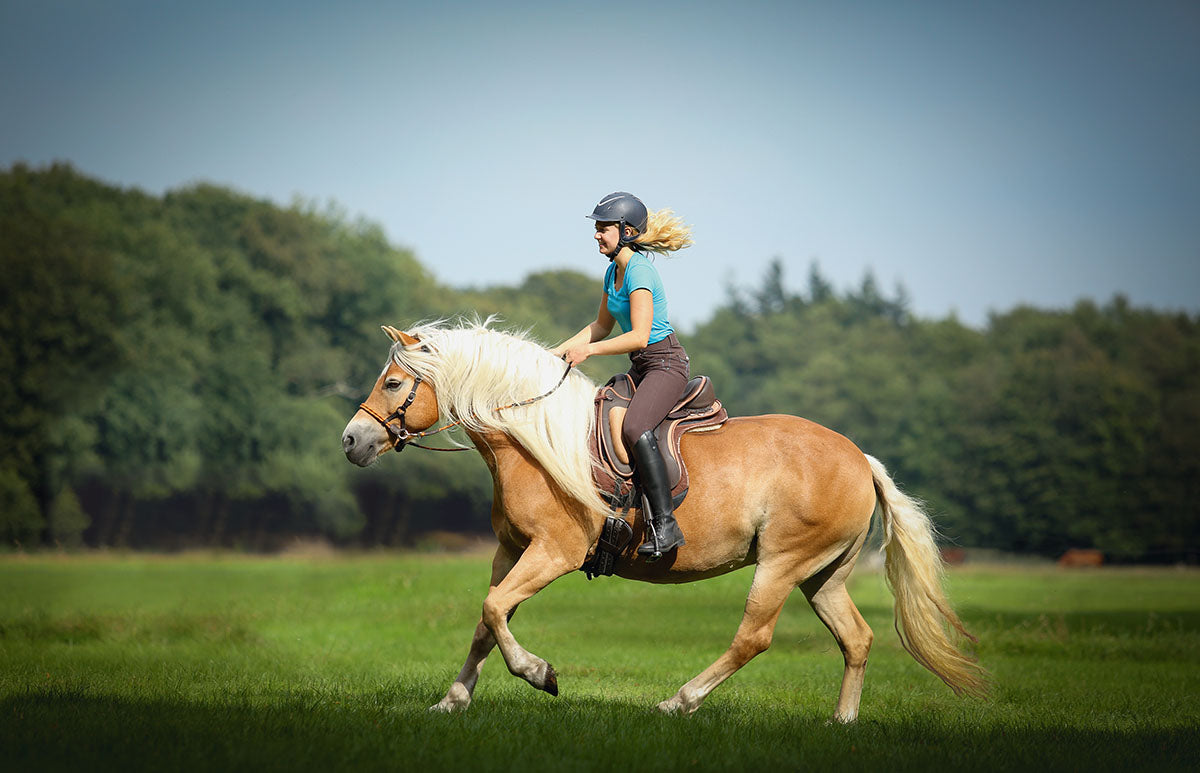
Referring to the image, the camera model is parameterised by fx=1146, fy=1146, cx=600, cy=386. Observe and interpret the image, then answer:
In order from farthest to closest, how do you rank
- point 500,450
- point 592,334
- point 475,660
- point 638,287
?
point 592,334 → point 475,660 → point 500,450 → point 638,287

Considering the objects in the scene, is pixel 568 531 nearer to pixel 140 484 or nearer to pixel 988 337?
pixel 140 484

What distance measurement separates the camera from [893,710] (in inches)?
384

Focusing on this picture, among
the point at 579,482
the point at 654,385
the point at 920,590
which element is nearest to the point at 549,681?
the point at 579,482

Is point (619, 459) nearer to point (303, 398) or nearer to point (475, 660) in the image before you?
point (475, 660)

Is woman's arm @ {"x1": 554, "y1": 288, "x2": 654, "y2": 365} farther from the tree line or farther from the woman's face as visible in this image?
the tree line

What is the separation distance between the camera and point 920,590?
9.49 m

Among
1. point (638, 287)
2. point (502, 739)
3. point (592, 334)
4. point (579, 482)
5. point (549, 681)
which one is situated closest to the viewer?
point (502, 739)

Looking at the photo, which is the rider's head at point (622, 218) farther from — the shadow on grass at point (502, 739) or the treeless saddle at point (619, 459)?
the shadow on grass at point (502, 739)

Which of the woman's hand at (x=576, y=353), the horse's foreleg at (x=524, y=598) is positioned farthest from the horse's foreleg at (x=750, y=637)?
the woman's hand at (x=576, y=353)

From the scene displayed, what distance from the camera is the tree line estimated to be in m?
44.4

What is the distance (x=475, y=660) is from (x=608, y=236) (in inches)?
132

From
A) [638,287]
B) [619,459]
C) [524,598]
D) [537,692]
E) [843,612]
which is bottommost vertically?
[537,692]

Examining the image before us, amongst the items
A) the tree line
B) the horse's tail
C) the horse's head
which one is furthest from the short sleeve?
the tree line

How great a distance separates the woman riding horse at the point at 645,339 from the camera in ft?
27.2
